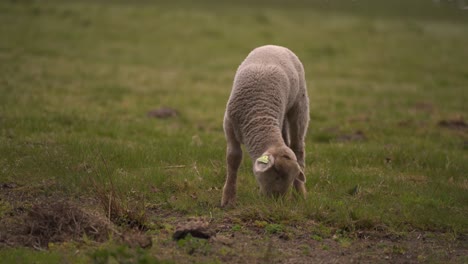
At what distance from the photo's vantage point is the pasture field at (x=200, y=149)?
18.9ft

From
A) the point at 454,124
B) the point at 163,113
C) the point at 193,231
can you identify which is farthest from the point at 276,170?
the point at 454,124

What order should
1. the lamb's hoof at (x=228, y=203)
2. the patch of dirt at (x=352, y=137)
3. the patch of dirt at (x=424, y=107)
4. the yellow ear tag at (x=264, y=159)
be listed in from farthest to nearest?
the patch of dirt at (x=424, y=107)
the patch of dirt at (x=352, y=137)
the lamb's hoof at (x=228, y=203)
the yellow ear tag at (x=264, y=159)

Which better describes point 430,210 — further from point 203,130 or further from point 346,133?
point 203,130

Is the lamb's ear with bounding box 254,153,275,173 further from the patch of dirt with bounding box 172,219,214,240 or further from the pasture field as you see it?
the patch of dirt with bounding box 172,219,214,240

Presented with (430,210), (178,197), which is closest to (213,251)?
(178,197)

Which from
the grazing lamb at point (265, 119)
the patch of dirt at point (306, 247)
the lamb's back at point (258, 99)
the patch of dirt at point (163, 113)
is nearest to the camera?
the patch of dirt at point (306, 247)

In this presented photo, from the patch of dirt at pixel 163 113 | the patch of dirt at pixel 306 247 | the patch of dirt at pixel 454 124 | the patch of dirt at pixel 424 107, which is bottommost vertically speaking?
the patch of dirt at pixel 424 107

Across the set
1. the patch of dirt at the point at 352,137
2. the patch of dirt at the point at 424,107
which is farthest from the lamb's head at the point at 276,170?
the patch of dirt at the point at 424,107

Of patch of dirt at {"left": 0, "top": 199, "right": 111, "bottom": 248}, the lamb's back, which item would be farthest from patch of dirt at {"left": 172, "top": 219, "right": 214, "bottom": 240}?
the lamb's back

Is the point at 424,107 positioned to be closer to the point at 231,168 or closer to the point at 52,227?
the point at 231,168

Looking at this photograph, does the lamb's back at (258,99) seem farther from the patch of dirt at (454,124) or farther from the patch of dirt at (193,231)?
the patch of dirt at (454,124)

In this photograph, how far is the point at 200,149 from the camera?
9.23 meters

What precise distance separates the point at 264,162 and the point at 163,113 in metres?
6.79

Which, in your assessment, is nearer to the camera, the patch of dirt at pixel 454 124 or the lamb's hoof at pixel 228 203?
the lamb's hoof at pixel 228 203
